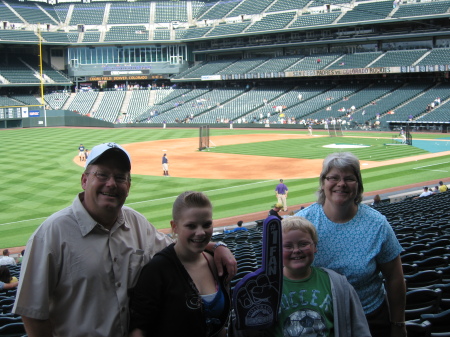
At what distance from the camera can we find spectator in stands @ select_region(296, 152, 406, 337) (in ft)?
13.6

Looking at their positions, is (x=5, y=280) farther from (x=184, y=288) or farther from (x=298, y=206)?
(x=298, y=206)

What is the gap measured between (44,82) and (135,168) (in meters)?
54.0

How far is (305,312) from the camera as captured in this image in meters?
3.64

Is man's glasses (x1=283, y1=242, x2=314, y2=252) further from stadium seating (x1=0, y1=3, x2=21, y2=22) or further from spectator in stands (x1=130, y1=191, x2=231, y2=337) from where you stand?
stadium seating (x1=0, y1=3, x2=21, y2=22)

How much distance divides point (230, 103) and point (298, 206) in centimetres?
5317

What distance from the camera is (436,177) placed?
27.3 meters

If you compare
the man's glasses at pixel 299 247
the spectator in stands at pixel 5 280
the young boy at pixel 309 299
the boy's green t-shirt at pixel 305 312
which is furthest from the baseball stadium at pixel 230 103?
the spectator in stands at pixel 5 280

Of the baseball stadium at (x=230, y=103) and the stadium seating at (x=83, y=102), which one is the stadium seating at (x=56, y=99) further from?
the stadium seating at (x=83, y=102)

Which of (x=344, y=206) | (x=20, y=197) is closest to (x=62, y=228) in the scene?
(x=344, y=206)

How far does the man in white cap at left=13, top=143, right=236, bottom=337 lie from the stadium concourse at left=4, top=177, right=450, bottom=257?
1353 cm

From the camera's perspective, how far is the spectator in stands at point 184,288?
3.42 metres

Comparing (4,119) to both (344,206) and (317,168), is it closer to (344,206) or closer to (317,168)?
(317,168)

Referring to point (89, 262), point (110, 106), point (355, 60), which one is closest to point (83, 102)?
point (110, 106)

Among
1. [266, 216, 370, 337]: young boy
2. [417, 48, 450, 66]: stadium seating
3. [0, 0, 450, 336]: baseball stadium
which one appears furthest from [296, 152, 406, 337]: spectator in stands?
[417, 48, 450, 66]: stadium seating
